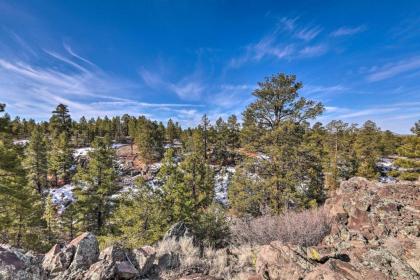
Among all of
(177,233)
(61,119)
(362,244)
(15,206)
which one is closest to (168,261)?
(177,233)

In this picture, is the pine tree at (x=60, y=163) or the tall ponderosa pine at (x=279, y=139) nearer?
the tall ponderosa pine at (x=279, y=139)

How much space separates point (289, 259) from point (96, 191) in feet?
50.2

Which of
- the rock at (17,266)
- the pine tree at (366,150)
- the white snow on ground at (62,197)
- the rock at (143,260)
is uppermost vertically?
the pine tree at (366,150)

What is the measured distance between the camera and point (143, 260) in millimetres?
5461

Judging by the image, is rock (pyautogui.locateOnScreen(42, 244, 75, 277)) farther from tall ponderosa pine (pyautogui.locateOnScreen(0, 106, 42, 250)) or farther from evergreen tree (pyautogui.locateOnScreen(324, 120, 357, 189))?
evergreen tree (pyautogui.locateOnScreen(324, 120, 357, 189))

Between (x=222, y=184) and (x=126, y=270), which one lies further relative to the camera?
(x=222, y=184)

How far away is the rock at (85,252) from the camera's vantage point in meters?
5.05

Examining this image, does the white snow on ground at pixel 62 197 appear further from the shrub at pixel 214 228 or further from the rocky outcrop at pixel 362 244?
the rocky outcrop at pixel 362 244

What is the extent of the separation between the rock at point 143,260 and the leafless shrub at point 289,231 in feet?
13.6

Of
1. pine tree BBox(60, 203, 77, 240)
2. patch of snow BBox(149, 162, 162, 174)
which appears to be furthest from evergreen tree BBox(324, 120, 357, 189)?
patch of snow BBox(149, 162, 162, 174)

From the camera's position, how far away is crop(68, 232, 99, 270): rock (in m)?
5.05

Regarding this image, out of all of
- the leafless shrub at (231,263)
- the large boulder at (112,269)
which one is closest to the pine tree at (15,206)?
the large boulder at (112,269)

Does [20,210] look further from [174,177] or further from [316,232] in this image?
[316,232]

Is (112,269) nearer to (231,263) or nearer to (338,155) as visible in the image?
(231,263)
